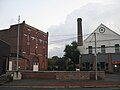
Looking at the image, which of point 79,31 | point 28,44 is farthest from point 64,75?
point 79,31

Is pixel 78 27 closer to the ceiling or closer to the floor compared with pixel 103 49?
closer to the ceiling

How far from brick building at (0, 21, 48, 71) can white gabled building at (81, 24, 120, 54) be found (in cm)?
1439

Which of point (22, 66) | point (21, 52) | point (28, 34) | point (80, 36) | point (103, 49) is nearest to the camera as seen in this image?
point (22, 66)

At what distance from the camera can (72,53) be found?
A: 237 feet

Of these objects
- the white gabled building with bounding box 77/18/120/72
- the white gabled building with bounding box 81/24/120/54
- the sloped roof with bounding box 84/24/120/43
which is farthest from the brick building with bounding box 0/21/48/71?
the sloped roof with bounding box 84/24/120/43

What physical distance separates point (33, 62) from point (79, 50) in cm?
1809

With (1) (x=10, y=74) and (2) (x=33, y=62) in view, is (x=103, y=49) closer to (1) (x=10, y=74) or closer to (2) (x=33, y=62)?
(2) (x=33, y=62)

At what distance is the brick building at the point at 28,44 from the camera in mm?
53438

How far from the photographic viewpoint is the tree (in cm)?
7131

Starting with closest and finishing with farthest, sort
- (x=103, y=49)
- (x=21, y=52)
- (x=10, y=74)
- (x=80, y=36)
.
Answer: (x=10, y=74), (x=21, y=52), (x=103, y=49), (x=80, y=36)

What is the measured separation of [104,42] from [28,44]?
23.8m

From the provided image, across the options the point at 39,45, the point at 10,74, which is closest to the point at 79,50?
the point at 39,45

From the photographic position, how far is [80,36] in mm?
68688

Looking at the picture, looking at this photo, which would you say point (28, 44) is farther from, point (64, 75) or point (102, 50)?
point (64, 75)
